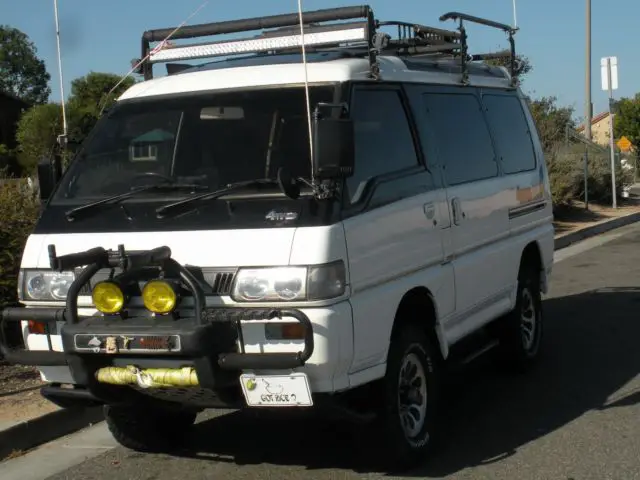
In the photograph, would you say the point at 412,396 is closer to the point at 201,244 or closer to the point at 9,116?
the point at 201,244

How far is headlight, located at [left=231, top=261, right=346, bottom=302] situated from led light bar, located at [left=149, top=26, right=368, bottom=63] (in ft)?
5.31

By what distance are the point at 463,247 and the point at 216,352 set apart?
2.18 metres

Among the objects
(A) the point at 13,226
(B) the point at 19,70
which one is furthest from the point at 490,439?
(B) the point at 19,70

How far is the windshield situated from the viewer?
481cm

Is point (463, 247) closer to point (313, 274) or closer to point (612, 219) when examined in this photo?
point (313, 274)

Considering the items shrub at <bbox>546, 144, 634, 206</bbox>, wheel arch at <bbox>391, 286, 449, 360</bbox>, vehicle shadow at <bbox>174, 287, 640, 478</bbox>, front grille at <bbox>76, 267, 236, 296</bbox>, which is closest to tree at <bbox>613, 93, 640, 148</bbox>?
shrub at <bbox>546, 144, 634, 206</bbox>

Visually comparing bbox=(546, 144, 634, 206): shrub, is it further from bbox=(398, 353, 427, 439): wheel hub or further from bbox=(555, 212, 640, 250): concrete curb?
bbox=(398, 353, 427, 439): wheel hub

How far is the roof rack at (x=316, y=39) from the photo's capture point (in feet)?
17.4

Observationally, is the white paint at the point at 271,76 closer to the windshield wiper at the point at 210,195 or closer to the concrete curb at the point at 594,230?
the windshield wiper at the point at 210,195

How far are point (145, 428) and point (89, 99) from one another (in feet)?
88.1

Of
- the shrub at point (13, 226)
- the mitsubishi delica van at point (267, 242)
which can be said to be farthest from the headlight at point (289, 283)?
the shrub at point (13, 226)

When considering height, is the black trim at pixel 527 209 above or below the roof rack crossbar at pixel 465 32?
below

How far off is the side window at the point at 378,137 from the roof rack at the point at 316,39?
20cm

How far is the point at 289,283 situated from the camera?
13.8 feet
